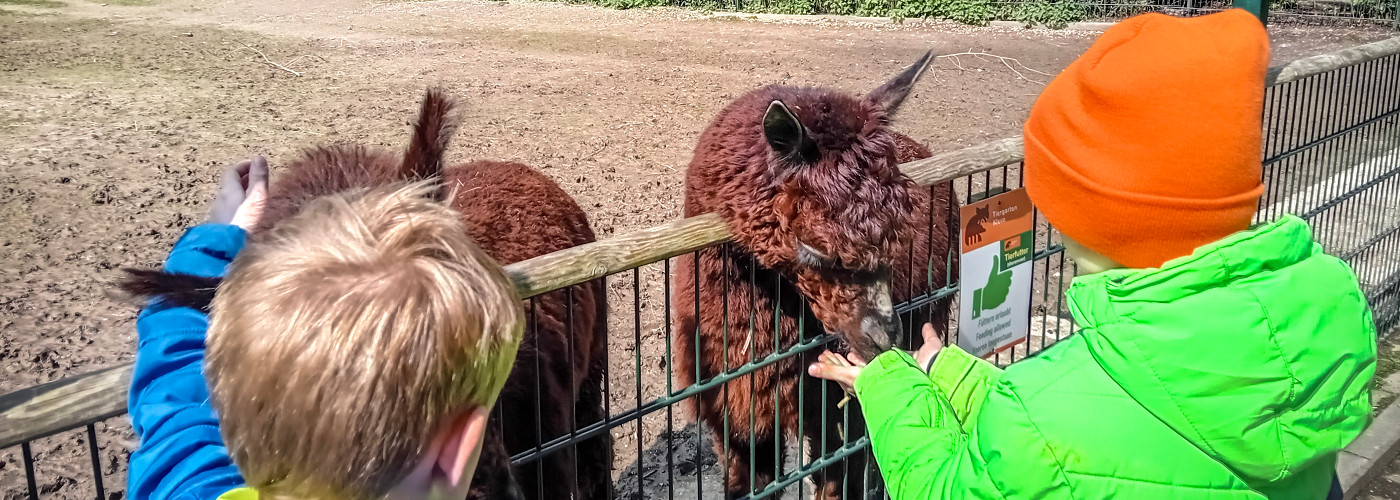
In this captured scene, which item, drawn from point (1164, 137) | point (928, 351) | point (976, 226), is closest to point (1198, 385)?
point (1164, 137)

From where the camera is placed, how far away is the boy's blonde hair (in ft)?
3.90

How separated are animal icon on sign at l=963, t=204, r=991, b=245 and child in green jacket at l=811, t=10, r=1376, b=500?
1.03 metres

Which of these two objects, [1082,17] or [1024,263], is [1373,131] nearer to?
[1024,263]

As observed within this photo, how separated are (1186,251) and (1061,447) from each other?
39 cm

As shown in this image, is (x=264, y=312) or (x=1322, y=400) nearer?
(x=264, y=312)

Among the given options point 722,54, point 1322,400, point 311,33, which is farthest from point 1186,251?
point 311,33

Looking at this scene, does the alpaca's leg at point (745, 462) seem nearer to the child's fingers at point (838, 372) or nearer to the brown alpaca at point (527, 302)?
the brown alpaca at point (527, 302)

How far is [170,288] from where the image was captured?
1645mm

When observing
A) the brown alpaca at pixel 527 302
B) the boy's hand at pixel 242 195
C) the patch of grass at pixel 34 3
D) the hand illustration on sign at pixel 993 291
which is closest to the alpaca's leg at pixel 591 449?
the brown alpaca at pixel 527 302

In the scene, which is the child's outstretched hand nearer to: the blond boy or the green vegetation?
the blond boy

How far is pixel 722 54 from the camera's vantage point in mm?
13586

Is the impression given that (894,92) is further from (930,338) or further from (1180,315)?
(1180,315)

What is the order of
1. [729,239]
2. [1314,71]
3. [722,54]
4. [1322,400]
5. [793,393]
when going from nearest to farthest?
[1322,400]
[729,239]
[793,393]
[1314,71]
[722,54]

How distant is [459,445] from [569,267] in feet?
2.66
